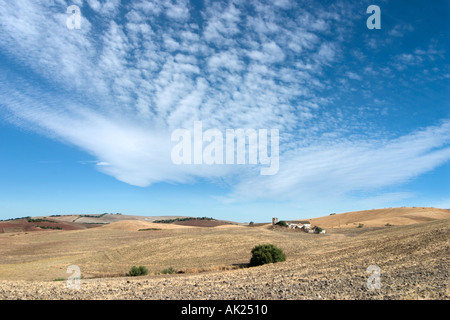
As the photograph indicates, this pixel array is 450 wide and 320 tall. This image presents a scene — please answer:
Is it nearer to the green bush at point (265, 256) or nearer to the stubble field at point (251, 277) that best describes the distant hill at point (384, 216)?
the stubble field at point (251, 277)

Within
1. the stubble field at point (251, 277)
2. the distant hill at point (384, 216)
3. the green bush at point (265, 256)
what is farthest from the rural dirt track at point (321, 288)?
the distant hill at point (384, 216)

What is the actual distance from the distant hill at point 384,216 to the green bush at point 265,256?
49.8 m

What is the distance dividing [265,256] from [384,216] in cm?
6531

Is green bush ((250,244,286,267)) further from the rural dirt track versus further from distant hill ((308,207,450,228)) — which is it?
distant hill ((308,207,450,228))

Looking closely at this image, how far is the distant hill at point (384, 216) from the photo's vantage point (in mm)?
65975

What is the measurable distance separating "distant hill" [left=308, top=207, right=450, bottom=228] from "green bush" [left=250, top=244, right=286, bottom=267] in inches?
1960

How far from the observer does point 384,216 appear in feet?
250

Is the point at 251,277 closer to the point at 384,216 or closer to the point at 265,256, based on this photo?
the point at 265,256

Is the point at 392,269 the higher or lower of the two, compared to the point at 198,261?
higher

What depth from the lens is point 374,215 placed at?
264 feet

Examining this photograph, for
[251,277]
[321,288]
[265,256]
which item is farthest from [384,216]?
[321,288]
